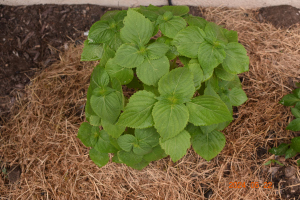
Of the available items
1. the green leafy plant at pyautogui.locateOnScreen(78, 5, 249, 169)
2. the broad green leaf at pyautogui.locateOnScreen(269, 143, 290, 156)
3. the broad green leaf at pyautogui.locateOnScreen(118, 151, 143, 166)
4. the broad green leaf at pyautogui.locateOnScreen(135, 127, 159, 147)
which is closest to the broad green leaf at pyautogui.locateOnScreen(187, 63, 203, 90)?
the green leafy plant at pyautogui.locateOnScreen(78, 5, 249, 169)

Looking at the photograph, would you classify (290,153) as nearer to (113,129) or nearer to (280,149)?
(280,149)

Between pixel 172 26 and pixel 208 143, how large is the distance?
0.87 metres

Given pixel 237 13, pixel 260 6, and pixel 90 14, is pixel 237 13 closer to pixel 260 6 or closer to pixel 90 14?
pixel 260 6

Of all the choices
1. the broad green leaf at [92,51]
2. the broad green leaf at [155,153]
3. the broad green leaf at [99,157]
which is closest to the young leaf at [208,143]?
the broad green leaf at [155,153]

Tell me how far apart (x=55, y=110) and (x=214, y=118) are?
69.0 inches

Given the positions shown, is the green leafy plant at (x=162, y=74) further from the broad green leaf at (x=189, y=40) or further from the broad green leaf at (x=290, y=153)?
the broad green leaf at (x=290, y=153)

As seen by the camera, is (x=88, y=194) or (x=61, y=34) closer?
(x=88, y=194)

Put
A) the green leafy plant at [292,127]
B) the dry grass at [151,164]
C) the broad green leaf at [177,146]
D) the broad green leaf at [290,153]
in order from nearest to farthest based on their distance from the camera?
the broad green leaf at [177,146] → the green leafy plant at [292,127] → the broad green leaf at [290,153] → the dry grass at [151,164]

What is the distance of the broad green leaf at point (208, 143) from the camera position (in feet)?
5.61

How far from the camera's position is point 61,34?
281 centimetres

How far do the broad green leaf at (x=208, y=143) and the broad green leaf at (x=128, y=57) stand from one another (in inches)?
27.6

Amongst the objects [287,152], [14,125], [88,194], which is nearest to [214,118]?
[287,152]
